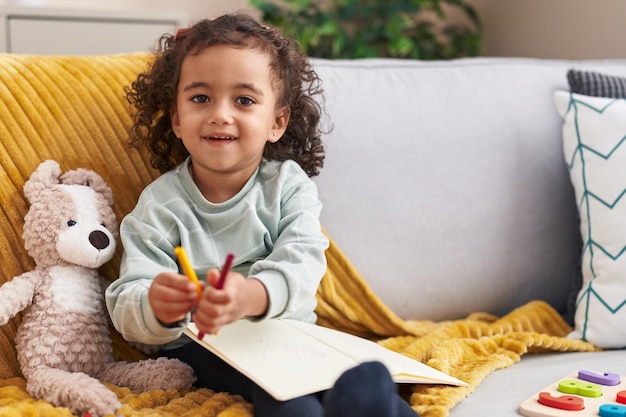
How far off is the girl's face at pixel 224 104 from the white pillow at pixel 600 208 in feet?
2.01

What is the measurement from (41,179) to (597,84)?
3.37ft

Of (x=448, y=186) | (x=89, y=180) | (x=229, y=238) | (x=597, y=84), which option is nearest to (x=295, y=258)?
(x=229, y=238)

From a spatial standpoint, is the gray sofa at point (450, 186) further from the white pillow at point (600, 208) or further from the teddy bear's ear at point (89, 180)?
the teddy bear's ear at point (89, 180)

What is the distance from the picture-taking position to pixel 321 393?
3.21ft

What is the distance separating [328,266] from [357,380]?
0.51m

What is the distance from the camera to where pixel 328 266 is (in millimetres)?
1306

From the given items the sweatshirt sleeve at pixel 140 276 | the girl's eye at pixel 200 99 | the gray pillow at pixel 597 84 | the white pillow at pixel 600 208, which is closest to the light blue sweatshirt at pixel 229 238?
the sweatshirt sleeve at pixel 140 276

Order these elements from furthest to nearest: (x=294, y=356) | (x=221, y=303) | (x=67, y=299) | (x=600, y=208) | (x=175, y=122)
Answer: (x=600, y=208) < (x=175, y=122) < (x=67, y=299) < (x=294, y=356) < (x=221, y=303)

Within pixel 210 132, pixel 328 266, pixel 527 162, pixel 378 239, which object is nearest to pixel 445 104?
pixel 527 162

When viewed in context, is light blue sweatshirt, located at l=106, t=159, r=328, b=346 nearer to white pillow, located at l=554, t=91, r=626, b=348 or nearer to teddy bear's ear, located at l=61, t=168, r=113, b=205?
Answer: teddy bear's ear, located at l=61, t=168, r=113, b=205

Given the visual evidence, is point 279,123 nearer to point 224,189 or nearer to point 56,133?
point 224,189

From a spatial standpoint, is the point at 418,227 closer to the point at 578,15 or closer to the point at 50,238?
the point at 50,238

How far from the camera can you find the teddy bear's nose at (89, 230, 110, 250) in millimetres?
1082

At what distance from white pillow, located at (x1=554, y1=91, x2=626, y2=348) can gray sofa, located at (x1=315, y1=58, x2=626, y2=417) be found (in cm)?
6
